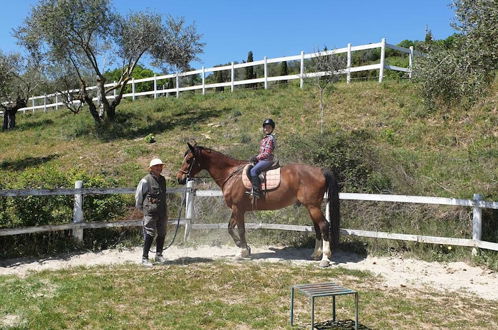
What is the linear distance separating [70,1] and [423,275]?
21.5m

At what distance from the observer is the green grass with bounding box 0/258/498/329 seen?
556 centimetres

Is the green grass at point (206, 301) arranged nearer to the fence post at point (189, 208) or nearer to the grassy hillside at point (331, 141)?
the fence post at point (189, 208)

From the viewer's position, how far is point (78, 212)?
9.16 metres

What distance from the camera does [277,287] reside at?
701cm

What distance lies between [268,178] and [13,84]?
29151mm

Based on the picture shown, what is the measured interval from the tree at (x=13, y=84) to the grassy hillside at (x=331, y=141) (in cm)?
271

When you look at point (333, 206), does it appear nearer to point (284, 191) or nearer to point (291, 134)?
point (284, 191)

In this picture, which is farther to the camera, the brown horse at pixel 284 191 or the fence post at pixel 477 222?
the brown horse at pixel 284 191

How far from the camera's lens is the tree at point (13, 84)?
99.9 ft

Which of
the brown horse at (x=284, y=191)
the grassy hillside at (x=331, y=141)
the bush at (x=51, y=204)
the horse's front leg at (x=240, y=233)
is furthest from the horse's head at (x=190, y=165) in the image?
the grassy hillside at (x=331, y=141)

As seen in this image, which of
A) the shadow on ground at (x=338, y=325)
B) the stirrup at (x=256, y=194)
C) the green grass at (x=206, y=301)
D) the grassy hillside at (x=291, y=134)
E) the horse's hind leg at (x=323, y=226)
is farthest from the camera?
the grassy hillside at (x=291, y=134)

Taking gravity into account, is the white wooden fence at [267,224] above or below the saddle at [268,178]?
below

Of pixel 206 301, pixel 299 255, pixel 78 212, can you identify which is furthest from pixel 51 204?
pixel 299 255

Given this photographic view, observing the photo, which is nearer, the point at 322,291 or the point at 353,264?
the point at 322,291
